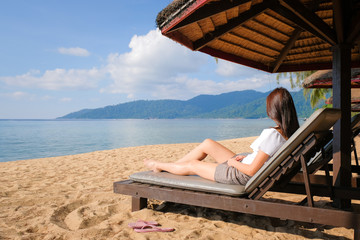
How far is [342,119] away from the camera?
3232 mm

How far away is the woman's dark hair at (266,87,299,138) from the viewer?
8.27ft

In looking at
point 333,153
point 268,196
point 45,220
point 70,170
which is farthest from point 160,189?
point 70,170

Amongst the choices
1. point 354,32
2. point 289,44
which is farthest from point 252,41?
point 354,32

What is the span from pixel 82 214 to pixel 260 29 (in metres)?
3.70

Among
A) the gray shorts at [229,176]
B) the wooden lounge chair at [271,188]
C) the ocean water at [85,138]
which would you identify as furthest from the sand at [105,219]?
the ocean water at [85,138]

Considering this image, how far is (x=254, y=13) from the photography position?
10.9 feet

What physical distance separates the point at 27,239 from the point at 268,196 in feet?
9.68

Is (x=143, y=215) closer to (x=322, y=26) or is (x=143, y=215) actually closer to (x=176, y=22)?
(x=176, y=22)

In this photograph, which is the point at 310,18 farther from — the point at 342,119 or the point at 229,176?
the point at 229,176

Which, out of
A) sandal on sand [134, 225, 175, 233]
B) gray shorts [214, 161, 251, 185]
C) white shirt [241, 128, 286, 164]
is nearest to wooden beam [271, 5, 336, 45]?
white shirt [241, 128, 286, 164]

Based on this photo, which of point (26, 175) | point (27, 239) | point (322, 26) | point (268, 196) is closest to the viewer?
point (27, 239)

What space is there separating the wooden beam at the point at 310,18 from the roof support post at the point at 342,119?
18 centimetres

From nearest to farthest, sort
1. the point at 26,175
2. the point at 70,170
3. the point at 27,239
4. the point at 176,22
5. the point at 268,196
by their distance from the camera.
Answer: the point at 27,239 → the point at 176,22 → the point at 268,196 → the point at 26,175 → the point at 70,170

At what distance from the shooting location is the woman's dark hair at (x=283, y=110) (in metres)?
2.52
